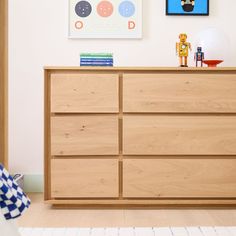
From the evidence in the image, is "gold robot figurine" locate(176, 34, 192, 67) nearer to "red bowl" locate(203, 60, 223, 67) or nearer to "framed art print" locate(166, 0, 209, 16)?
"red bowl" locate(203, 60, 223, 67)

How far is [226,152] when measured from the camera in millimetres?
2555

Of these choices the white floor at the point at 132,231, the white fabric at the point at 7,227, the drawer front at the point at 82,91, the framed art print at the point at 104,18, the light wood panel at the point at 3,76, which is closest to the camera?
the white fabric at the point at 7,227

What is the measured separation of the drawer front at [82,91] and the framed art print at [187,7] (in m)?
0.85

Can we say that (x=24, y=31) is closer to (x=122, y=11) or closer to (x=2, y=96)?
(x=122, y=11)

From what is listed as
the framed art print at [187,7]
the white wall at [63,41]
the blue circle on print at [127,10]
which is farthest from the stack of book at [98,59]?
the framed art print at [187,7]

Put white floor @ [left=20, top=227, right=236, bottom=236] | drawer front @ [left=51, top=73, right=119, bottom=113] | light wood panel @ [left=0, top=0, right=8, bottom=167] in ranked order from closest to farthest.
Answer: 1. light wood panel @ [left=0, top=0, right=8, bottom=167]
2. white floor @ [left=20, top=227, right=236, bottom=236]
3. drawer front @ [left=51, top=73, right=119, bottom=113]

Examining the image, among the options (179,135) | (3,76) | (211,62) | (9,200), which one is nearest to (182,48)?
(211,62)

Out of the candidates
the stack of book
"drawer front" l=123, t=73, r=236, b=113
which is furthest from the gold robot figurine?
the stack of book

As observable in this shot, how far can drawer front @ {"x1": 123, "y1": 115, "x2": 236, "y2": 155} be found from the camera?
8.36 feet

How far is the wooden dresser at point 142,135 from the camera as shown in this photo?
254 cm

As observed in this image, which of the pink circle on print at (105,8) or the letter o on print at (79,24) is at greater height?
the pink circle on print at (105,8)

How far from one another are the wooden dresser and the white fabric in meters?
1.35

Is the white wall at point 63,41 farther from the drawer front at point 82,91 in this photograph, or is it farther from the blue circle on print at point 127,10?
the drawer front at point 82,91

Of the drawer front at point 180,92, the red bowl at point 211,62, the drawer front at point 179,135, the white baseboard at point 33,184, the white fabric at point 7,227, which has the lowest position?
the white baseboard at point 33,184
